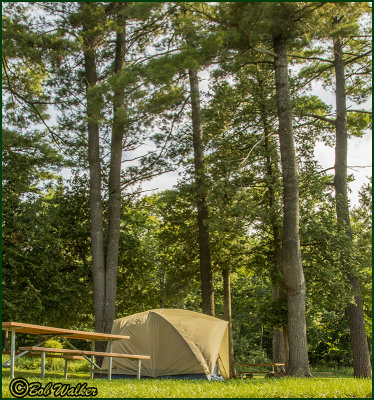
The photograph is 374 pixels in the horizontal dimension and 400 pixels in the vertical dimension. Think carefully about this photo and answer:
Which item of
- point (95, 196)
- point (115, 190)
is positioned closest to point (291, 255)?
point (115, 190)

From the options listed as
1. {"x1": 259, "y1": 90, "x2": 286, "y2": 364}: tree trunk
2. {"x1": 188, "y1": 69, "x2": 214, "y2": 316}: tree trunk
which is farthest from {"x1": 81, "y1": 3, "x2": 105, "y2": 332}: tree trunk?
{"x1": 259, "y1": 90, "x2": 286, "y2": 364}: tree trunk

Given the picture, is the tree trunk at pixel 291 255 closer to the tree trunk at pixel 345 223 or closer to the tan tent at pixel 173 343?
the tan tent at pixel 173 343

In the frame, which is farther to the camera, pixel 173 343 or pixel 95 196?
pixel 95 196

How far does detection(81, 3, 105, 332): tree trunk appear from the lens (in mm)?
14445

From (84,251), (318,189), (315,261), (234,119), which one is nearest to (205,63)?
(234,119)

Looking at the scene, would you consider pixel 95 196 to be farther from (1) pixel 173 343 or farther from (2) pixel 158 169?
(1) pixel 173 343

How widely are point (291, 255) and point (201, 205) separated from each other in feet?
16.2

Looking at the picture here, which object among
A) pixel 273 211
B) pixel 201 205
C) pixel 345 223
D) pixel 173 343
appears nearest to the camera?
pixel 173 343

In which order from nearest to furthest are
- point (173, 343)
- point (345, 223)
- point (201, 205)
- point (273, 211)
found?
point (173, 343) < point (273, 211) < point (345, 223) < point (201, 205)

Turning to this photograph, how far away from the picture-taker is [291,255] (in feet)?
35.7

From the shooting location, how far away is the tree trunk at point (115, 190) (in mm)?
14078
